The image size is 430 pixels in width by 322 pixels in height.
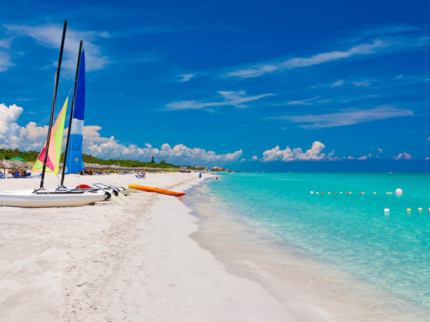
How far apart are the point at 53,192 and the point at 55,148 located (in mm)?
3122

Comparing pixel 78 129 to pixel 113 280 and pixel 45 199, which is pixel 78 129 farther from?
pixel 113 280

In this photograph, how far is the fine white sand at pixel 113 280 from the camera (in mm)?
4551

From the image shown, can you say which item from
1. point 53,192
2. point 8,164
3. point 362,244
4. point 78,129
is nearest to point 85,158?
point 8,164

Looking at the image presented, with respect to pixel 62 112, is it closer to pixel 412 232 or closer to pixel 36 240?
pixel 36 240

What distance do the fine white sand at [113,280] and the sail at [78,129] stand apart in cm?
723

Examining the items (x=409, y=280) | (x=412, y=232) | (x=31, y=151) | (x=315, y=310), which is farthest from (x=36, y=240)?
(x=31, y=151)

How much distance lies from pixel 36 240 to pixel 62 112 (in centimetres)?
1056

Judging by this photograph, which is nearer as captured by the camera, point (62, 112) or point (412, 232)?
point (412, 232)

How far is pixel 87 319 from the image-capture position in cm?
418

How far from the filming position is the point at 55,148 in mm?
16297

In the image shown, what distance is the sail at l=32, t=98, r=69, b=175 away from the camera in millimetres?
16234

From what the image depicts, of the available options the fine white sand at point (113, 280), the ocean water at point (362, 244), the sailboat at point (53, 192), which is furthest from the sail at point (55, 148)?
A: the ocean water at point (362, 244)

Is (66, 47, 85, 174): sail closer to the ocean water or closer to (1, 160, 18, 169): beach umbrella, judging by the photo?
the ocean water

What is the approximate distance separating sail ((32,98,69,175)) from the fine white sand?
22.4ft
